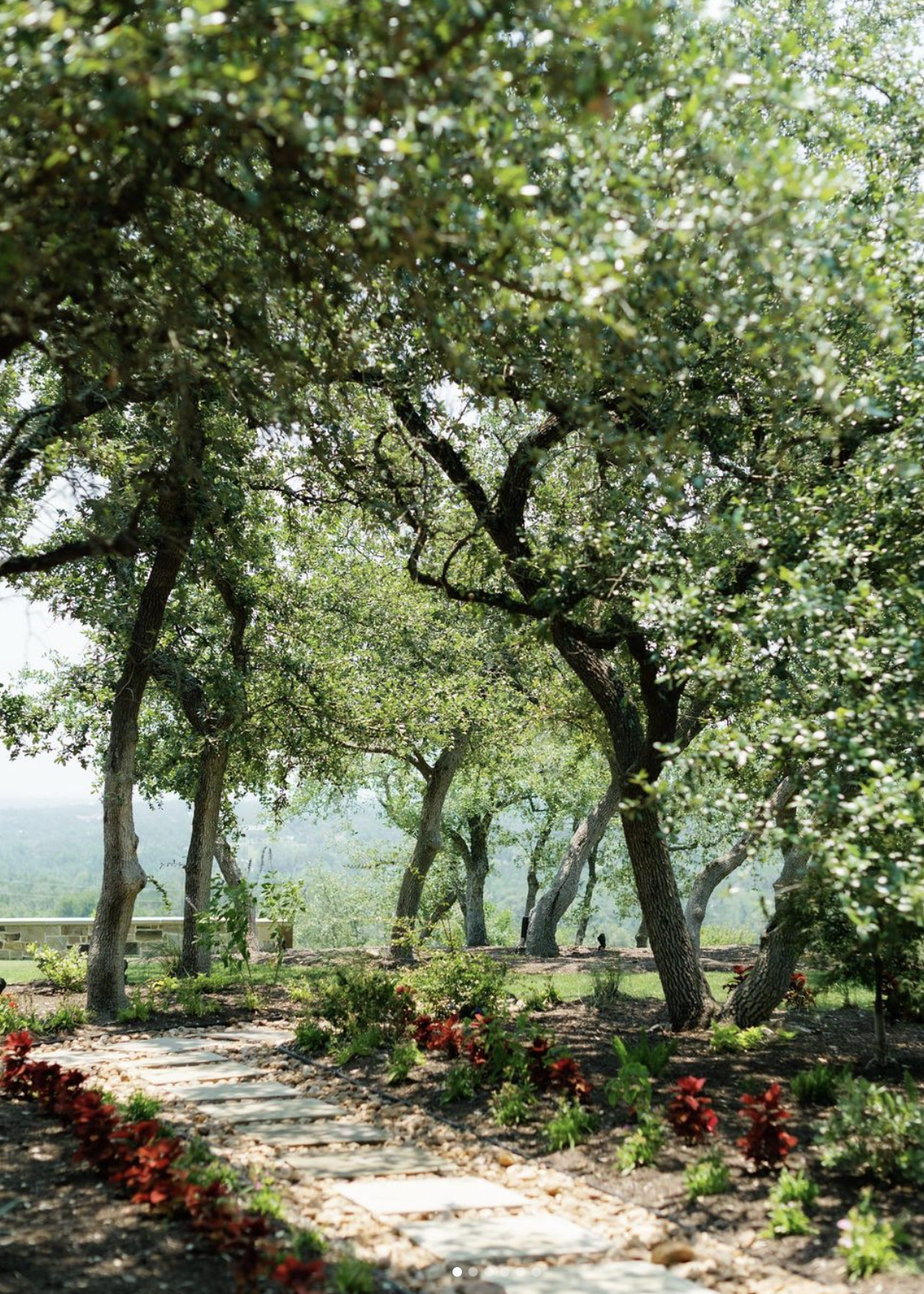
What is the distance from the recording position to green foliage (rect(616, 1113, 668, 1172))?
5598mm

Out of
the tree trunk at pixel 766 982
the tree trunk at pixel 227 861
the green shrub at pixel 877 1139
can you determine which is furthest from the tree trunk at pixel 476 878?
the green shrub at pixel 877 1139

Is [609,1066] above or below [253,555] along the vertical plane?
below

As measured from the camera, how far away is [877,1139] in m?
5.08

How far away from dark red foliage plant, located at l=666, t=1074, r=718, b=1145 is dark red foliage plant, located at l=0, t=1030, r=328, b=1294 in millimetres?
2403

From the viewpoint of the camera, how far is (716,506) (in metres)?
7.73

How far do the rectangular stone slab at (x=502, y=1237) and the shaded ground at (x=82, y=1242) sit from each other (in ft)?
3.16

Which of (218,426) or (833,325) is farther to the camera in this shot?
(218,426)

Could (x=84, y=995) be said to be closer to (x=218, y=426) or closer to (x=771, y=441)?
(x=218, y=426)

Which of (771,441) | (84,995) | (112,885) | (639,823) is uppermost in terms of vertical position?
(771,441)

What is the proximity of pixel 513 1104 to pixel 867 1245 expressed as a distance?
2732 millimetres

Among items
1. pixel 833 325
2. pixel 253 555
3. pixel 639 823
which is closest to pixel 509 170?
pixel 833 325

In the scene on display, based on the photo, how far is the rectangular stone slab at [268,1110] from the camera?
6.70 m

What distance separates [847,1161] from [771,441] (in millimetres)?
4941

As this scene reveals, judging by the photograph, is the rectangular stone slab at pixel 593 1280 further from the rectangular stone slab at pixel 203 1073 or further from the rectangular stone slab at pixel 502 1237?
the rectangular stone slab at pixel 203 1073
